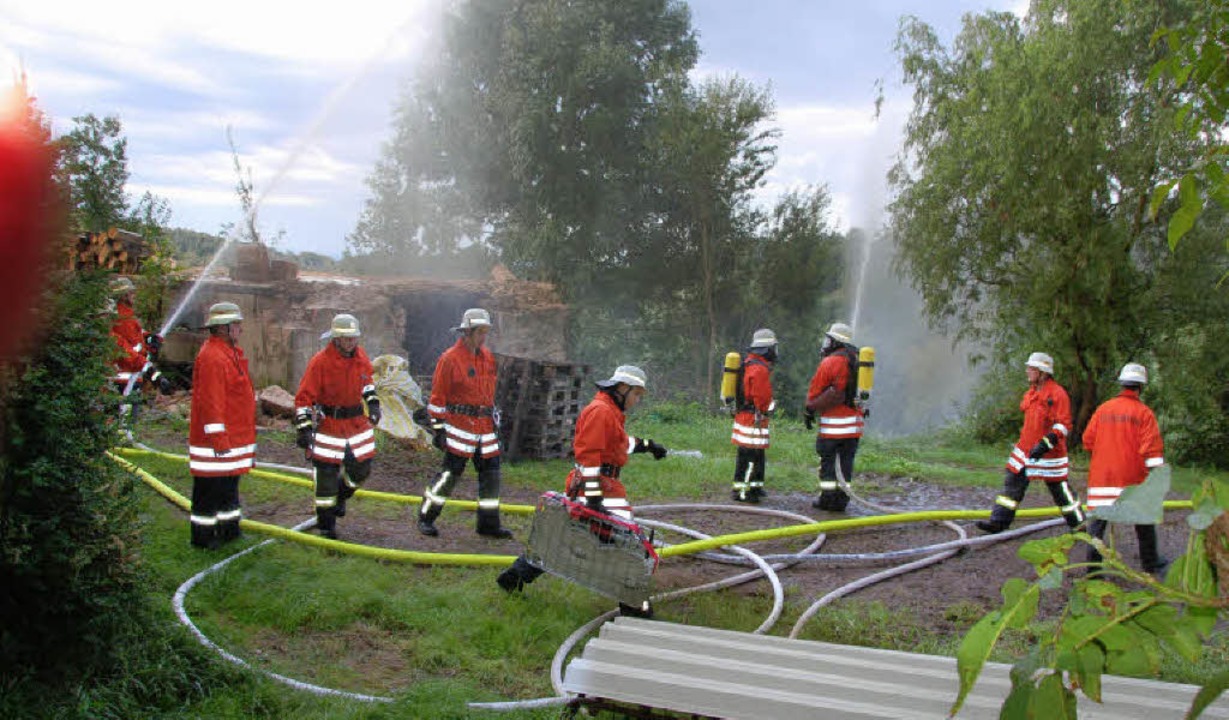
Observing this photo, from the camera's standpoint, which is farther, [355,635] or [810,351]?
[810,351]

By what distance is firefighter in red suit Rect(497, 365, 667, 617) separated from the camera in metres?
5.84

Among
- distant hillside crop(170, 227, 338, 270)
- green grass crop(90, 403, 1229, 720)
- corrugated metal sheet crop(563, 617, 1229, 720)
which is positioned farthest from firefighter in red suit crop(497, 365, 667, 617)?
distant hillside crop(170, 227, 338, 270)

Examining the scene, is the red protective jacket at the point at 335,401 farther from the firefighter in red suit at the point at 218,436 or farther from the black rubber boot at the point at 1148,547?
the black rubber boot at the point at 1148,547

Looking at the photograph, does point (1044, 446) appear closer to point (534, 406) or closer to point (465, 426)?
point (465, 426)

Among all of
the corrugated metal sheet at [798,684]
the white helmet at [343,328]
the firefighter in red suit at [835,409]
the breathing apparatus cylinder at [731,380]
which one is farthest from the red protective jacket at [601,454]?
the breathing apparatus cylinder at [731,380]

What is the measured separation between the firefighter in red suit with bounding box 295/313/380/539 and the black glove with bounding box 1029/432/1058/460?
19.0 feet

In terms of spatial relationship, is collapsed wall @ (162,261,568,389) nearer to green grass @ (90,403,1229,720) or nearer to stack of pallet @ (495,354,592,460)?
stack of pallet @ (495,354,592,460)

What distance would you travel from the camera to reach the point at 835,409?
372 inches

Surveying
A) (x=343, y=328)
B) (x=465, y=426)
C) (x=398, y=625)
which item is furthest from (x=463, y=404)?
(x=398, y=625)

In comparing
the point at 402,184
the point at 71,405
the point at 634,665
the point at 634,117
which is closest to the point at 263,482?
the point at 71,405

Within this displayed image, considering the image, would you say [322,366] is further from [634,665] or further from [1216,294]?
[1216,294]

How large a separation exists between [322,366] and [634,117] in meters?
18.2

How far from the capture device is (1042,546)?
1292 millimetres

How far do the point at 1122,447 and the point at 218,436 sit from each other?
6.81m
